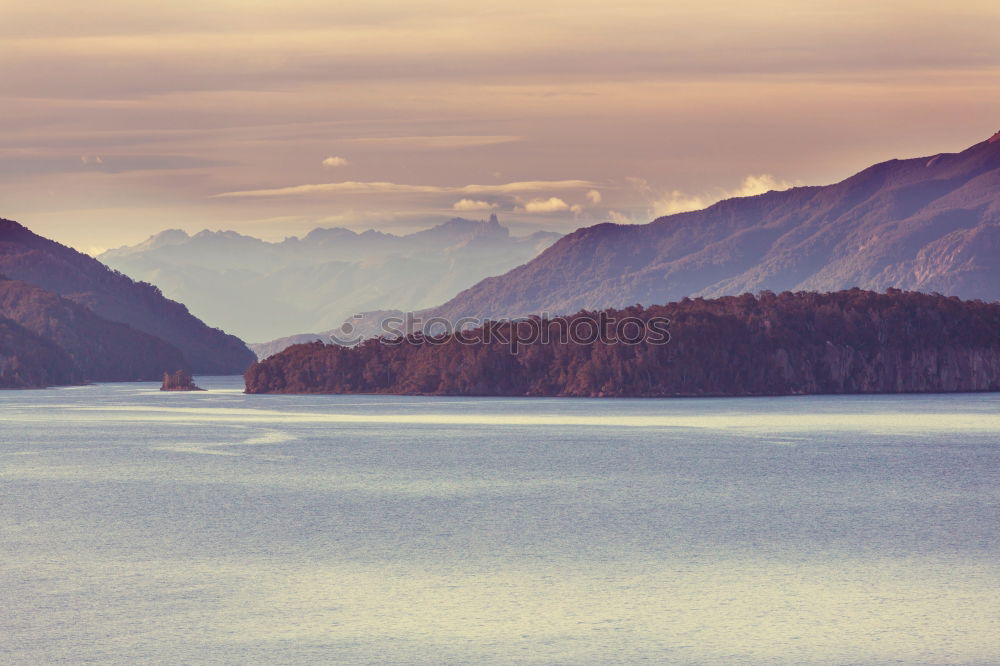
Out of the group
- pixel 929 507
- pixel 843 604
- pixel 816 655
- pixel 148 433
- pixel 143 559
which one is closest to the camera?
pixel 816 655

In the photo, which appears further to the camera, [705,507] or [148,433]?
[148,433]

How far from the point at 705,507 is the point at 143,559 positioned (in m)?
→ 24.8

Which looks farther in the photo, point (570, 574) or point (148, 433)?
point (148, 433)

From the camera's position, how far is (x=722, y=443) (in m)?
103

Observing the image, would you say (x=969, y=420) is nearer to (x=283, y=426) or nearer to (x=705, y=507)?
(x=283, y=426)

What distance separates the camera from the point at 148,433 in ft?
397

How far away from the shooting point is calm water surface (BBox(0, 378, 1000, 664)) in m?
29.9

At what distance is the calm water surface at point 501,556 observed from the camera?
98.1 feet

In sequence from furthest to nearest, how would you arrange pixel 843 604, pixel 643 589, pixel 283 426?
pixel 283 426 → pixel 643 589 → pixel 843 604

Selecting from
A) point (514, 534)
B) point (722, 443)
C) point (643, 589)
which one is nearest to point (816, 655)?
point (643, 589)

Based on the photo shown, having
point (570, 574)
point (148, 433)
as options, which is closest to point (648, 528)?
point (570, 574)

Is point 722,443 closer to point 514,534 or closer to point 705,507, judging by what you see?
point 705,507

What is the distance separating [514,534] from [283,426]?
88.8 meters

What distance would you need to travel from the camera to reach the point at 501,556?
42.3 meters
